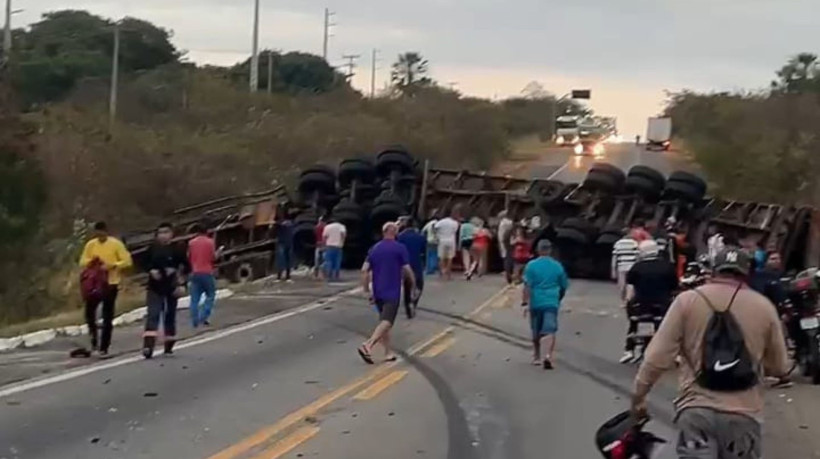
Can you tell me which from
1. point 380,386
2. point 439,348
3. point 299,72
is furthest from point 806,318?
point 299,72

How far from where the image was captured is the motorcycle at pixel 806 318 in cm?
1805

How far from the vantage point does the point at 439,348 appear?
21438mm

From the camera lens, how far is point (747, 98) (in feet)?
295

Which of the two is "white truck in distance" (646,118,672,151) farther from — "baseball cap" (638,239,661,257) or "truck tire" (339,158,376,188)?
"baseball cap" (638,239,661,257)

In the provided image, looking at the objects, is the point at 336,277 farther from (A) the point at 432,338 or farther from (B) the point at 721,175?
(B) the point at 721,175

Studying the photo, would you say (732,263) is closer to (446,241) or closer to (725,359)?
(725,359)

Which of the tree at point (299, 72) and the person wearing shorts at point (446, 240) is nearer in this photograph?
the person wearing shorts at point (446, 240)

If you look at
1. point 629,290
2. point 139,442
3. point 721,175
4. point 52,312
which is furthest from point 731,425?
point 721,175

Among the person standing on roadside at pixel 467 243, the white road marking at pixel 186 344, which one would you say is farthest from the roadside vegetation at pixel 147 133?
the person standing on roadside at pixel 467 243

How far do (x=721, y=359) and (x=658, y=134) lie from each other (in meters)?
92.5

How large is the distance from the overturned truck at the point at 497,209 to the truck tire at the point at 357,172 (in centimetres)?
3

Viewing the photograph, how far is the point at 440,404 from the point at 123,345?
7.32m

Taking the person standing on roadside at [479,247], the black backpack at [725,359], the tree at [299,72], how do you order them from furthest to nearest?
1. the tree at [299,72]
2. the person standing on roadside at [479,247]
3. the black backpack at [725,359]

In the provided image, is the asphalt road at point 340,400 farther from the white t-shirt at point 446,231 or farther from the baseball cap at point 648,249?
the white t-shirt at point 446,231
